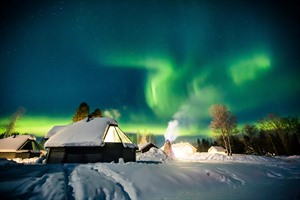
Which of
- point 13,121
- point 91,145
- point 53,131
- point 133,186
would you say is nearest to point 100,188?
point 133,186

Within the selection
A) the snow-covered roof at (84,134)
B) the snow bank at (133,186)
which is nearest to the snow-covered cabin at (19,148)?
the snow-covered roof at (84,134)

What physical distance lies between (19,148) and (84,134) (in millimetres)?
24641

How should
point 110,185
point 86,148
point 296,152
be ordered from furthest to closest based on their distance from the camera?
1. point 296,152
2. point 86,148
3. point 110,185

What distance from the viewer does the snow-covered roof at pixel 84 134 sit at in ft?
56.6

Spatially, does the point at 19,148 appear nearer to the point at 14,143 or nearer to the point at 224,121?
the point at 14,143

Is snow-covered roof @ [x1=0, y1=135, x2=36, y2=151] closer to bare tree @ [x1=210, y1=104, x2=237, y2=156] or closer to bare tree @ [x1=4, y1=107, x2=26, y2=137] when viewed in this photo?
bare tree @ [x1=4, y1=107, x2=26, y2=137]

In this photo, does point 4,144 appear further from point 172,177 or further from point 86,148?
point 172,177

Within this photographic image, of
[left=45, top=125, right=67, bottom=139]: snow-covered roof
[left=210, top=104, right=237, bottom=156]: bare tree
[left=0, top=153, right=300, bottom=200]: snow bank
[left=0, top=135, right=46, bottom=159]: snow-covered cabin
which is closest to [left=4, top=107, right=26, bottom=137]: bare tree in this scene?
[left=0, top=135, right=46, bottom=159]: snow-covered cabin

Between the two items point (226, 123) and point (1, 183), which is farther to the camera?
point (226, 123)

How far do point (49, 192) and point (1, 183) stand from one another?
71.2 inches

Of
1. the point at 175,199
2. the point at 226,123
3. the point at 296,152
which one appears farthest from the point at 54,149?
the point at 296,152

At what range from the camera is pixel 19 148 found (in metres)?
32.8

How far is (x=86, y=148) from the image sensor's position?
17.4m

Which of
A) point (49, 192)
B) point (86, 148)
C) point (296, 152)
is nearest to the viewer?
point (49, 192)
